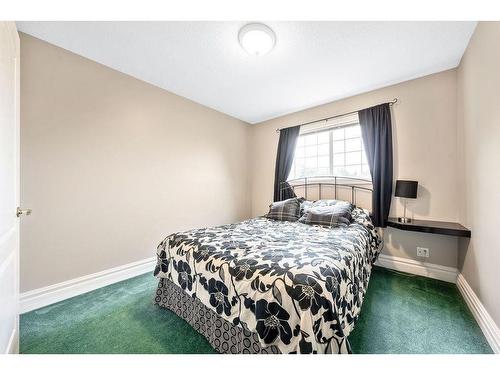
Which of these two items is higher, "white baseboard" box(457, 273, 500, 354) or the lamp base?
the lamp base

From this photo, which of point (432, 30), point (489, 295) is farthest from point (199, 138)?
point (489, 295)

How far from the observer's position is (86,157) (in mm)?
2182

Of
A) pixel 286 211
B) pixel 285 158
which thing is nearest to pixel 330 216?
pixel 286 211

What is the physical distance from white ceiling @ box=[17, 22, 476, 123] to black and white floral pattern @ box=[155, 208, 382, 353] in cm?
184

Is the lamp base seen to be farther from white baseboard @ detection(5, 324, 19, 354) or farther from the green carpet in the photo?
white baseboard @ detection(5, 324, 19, 354)

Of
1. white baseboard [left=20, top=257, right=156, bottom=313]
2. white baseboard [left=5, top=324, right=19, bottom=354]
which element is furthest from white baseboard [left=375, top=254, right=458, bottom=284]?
white baseboard [left=5, top=324, right=19, bottom=354]

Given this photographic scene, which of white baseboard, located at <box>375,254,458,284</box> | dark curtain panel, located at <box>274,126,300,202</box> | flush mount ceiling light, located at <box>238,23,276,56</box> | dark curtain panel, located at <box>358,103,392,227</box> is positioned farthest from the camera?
dark curtain panel, located at <box>274,126,300,202</box>

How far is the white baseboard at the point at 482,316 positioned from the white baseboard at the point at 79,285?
3.24 m

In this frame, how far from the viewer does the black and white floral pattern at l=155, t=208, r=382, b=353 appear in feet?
3.29

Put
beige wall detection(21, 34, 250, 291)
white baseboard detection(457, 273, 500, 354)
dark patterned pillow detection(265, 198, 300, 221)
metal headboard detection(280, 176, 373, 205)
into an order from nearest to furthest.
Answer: white baseboard detection(457, 273, 500, 354)
beige wall detection(21, 34, 250, 291)
dark patterned pillow detection(265, 198, 300, 221)
metal headboard detection(280, 176, 373, 205)

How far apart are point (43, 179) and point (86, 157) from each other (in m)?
0.41

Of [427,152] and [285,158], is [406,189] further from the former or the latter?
[285,158]

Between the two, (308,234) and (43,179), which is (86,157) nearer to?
(43,179)

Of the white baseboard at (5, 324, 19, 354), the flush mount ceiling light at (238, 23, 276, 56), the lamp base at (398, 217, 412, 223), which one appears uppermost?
the flush mount ceiling light at (238, 23, 276, 56)
